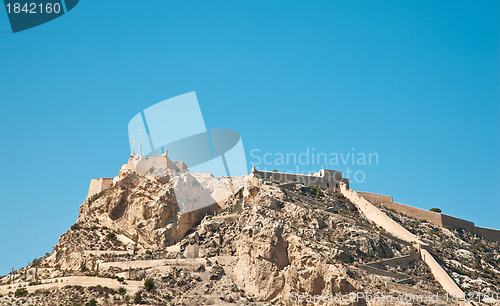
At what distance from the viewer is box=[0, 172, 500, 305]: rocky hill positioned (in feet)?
209

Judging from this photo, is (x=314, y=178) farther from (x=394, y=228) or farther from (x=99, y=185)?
(x=99, y=185)

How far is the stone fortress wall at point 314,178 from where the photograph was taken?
82.4m

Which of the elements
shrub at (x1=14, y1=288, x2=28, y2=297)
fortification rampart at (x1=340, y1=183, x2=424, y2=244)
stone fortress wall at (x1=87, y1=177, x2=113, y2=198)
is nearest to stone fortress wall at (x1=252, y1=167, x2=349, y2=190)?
fortification rampart at (x1=340, y1=183, x2=424, y2=244)

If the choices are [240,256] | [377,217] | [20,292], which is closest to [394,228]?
[377,217]

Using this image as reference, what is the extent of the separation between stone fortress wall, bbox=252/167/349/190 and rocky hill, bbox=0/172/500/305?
2.30 meters

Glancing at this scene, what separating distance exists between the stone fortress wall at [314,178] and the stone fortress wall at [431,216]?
3554mm

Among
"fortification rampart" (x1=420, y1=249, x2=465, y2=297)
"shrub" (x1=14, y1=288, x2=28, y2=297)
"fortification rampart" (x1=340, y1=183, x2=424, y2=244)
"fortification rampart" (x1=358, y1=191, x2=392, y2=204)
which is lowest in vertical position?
"shrub" (x1=14, y1=288, x2=28, y2=297)

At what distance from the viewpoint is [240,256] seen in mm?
66688

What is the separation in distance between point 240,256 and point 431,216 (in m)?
27.2

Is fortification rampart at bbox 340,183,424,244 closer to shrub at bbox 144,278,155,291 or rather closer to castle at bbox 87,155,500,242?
castle at bbox 87,155,500,242

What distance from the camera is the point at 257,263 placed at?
64938 millimetres

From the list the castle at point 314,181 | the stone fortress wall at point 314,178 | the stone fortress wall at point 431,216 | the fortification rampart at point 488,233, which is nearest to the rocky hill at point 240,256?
the castle at point 314,181

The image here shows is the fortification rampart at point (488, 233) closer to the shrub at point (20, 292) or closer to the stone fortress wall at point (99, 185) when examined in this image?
the stone fortress wall at point (99, 185)

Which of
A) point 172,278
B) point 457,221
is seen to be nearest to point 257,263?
point 172,278
